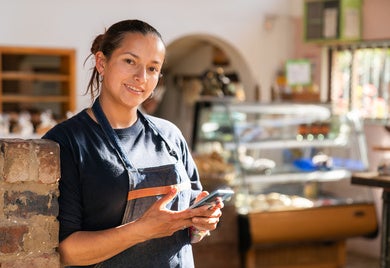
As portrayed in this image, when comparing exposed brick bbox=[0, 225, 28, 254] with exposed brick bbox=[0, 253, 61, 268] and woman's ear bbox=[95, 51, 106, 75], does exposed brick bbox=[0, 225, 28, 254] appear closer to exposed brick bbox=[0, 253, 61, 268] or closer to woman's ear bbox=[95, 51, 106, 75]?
exposed brick bbox=[0, 253, 61, 268]

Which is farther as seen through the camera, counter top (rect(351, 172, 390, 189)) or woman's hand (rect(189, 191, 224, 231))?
counter top (rect(351, 172, 390, 189))

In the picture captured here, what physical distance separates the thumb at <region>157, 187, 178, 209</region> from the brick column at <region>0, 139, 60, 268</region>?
0.86ft

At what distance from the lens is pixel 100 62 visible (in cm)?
201

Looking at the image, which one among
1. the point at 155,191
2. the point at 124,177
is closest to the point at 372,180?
the point at 155,191

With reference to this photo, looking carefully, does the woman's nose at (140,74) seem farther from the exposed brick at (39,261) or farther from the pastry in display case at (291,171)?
the pastry in display case at (291,171)

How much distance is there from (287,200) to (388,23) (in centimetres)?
249

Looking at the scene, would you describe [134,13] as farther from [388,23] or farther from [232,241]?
[232,241]

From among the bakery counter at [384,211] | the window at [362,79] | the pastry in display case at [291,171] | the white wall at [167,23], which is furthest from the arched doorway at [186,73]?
the bakery counter at [384,211]

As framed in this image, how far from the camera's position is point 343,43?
26.4 feet

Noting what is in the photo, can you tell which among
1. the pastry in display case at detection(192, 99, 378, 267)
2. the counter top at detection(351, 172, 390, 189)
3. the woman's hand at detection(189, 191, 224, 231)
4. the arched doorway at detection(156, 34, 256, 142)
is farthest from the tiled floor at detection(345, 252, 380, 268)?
the woman's hand at detection(189, 191, 224, 231)

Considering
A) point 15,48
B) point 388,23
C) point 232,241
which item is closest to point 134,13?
point 15,48

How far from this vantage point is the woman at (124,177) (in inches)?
73.2

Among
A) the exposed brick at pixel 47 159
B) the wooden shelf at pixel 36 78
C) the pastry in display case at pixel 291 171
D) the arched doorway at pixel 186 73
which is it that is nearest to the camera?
the exposed brick at pixel 47 159

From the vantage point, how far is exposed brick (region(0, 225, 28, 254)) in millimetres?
1865
